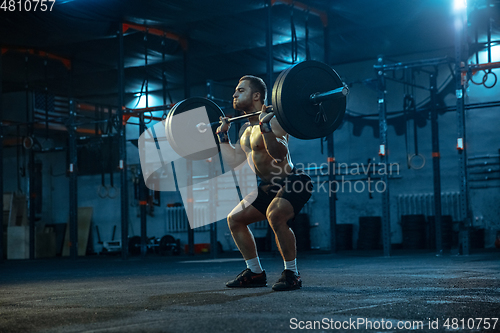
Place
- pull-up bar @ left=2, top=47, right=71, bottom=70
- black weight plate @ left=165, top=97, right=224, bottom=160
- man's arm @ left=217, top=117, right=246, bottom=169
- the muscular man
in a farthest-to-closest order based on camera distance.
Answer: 1. pull-up bar @ left=2, top=47, right=71, bottom=70
2. black weight plate @ left=165, top=97, right=224, bottom=160
3. man's arm @ left=217, top=117, right=246, bottom=169
4. the muscular man

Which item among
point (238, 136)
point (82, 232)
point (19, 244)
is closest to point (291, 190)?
point (238, 136)

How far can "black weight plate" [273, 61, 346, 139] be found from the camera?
2.90 m

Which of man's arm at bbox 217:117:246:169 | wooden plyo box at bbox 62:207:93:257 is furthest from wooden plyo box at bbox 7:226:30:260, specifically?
man's arm at bbox 217:117:246:169

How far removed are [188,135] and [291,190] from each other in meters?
0.84

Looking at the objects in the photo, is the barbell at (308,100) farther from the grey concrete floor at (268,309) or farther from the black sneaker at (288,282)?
the grey concrete floor at (268,309)

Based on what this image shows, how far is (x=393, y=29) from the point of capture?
31.2 feet

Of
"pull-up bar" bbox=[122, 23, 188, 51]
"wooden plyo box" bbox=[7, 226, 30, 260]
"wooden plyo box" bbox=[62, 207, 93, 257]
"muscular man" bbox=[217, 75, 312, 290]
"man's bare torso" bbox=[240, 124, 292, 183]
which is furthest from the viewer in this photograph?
"wooden plyo box" bbox=[62, 207, 93, 257]

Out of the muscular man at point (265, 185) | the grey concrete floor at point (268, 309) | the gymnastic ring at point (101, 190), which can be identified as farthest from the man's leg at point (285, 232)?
the gymnastic ring at point (101, 190)

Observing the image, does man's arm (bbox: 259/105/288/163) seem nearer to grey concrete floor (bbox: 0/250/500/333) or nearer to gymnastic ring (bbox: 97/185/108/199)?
grey concrete floor (bbox: 0/250/500/333)

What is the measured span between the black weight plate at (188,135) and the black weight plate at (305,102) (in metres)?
0.77

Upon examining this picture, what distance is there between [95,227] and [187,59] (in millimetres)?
5327

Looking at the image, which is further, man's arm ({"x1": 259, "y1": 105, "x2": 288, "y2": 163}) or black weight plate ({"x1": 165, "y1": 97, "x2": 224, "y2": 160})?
black weight plate ({"x1": 165, "y1": 97, "x2": 224, "y2": 160})

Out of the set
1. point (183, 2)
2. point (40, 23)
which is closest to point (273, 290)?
point (183, 2)

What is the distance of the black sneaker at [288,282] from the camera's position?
2.95 m
